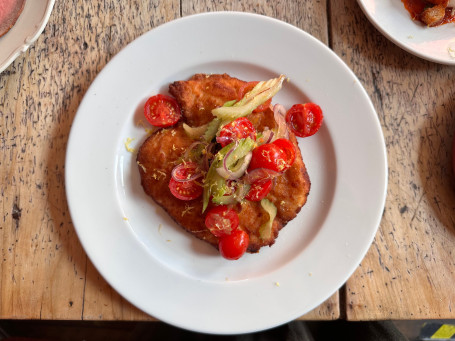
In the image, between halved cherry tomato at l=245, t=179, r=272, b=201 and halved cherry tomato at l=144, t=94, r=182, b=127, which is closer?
halved cherry tomato at l=245, t=179, r=272, b=201

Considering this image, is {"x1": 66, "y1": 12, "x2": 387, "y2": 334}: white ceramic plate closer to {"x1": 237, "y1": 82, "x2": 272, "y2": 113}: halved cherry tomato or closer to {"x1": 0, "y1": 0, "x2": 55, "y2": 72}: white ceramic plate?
{"x1": 237, "y1": 82, "x2": 272, "y2": 113}: halved cherry tomato

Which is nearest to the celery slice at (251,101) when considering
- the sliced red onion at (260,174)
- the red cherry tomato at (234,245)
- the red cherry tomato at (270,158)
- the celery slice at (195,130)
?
the celery slice at (195,130)

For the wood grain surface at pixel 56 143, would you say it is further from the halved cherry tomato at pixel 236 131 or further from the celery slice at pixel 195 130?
the halved cherry tomato at pixel 236 131

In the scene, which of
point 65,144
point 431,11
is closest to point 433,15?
point 431,11

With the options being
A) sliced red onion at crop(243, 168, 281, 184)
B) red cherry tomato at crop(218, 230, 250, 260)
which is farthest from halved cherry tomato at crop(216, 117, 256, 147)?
red cherry tomato at crop(218, 230, 250, 260)

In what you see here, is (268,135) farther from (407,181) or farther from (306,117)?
(407,181)

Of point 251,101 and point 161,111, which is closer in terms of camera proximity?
point 251,101
